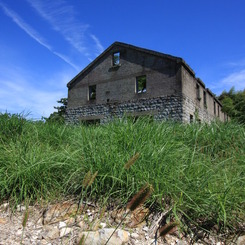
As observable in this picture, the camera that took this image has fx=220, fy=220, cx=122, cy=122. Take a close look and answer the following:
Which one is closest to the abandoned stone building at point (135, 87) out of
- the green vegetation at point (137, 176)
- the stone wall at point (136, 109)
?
the stone wall at point (136, 109)

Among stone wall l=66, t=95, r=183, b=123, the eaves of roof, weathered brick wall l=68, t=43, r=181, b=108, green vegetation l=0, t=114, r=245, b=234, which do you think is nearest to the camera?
green vegetation l=0, t=114, r=245, b=234

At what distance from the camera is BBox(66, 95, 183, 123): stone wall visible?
14109mm

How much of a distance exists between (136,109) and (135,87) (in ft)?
5.47

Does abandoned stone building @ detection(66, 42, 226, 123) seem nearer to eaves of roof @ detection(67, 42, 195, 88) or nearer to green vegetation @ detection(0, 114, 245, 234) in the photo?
eaves of roof @ detection(67, 42, 195, 88)

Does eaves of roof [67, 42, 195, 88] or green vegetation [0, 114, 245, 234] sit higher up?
eaves of roof [67, 42, 195, 88]

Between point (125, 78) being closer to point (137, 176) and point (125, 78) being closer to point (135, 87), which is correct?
point (135, 87)

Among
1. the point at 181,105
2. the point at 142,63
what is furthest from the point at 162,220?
the point at 142,63

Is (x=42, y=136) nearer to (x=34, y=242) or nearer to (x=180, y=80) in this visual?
(x=34, y=242)

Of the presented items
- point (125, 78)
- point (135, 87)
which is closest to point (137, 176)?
point (135, 87)

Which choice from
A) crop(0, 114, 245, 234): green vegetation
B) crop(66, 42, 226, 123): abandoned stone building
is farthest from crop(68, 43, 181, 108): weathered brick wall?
crop(0, 114, 245, 234): green vegetation

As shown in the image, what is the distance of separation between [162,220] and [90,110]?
54.8 feet

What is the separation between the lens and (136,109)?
625 inches

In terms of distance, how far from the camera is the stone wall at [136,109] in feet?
46.3

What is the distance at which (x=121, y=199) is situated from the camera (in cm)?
210
